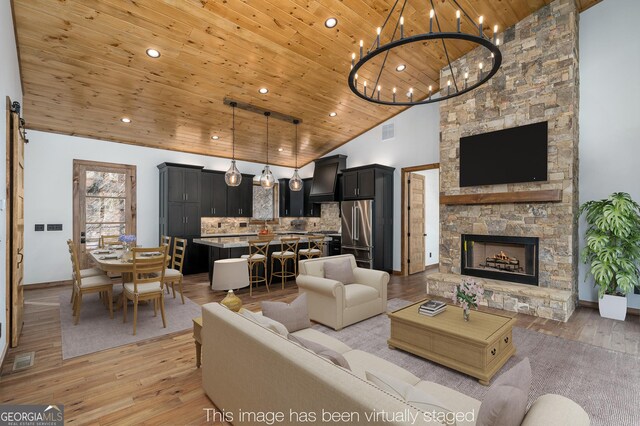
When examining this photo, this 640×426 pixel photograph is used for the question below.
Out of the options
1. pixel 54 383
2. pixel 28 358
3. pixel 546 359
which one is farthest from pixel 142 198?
pixel 546 359

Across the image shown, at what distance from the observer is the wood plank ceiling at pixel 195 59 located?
A: 11.3ft

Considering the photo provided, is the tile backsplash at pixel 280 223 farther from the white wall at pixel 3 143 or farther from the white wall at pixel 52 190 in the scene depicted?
the white wall at pixel 3 143

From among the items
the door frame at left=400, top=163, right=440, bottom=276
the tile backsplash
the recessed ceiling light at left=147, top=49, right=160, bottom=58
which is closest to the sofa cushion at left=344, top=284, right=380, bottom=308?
the door frame at left=400, top=163, right=440, bottom=276

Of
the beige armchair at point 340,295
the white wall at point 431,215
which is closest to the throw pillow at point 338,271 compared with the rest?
the beige armchair at point 340,295

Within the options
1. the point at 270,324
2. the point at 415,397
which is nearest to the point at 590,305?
the point at 415,397

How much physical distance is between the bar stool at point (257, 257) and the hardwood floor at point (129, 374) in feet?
5.94

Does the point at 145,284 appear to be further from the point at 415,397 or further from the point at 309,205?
the point at 309,205

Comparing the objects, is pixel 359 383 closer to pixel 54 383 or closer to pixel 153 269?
pixel 54 383

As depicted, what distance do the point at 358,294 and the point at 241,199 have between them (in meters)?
5.26

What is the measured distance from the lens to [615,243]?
3.97 m

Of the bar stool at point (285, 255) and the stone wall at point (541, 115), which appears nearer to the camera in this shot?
the stone wall at point (541, 115)

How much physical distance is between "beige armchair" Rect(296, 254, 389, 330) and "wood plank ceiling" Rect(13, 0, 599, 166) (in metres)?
3.10

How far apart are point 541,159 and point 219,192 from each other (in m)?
6.70

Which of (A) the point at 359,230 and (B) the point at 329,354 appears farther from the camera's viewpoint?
(A) the point at 359,230
